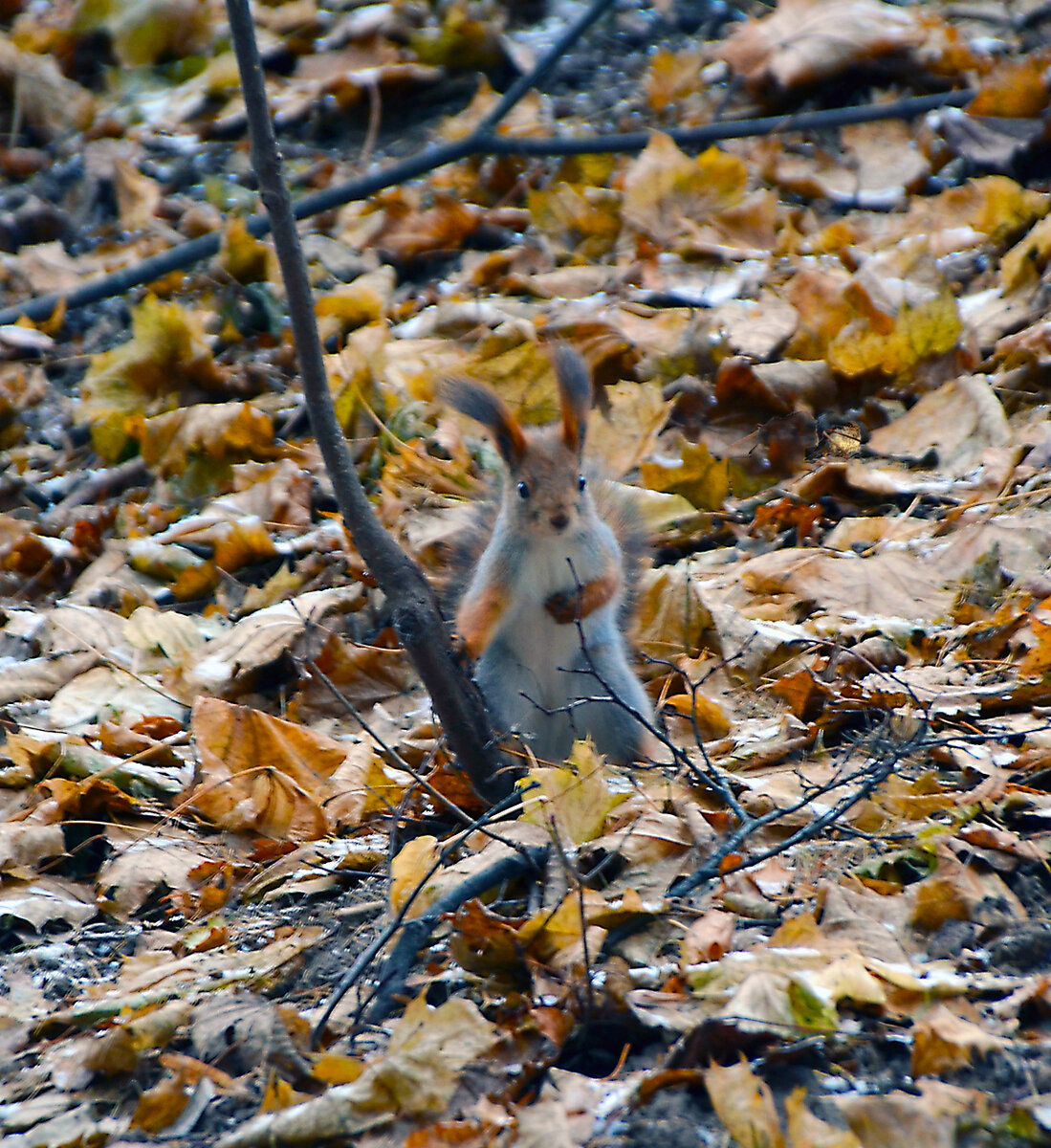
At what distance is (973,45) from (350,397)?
2.72m

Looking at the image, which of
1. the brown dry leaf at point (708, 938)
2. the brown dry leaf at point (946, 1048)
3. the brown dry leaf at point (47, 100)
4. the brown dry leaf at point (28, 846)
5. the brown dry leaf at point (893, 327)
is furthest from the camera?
the brown dry leaf at point (47, 100)

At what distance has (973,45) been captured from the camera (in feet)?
14.5

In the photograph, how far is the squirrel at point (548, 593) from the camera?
2447 millimetres

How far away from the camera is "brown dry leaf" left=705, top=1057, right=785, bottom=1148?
1.16 metres

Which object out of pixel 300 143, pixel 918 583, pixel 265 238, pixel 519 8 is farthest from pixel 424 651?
pixel 519 8

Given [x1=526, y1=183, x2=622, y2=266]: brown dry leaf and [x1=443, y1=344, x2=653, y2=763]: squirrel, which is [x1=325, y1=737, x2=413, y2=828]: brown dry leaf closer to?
[x1=443, y1=344, x2=653, y2=763]: squirrel

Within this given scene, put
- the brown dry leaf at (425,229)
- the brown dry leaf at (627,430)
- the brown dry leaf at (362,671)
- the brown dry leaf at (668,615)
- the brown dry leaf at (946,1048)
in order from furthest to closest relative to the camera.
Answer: the brown dry leaf at (425,229), the brown dry leaf at (627,430), the brown dry leaf at (362,671), the brown dry leaf at (668,615), the brown dry leaf at (946,1048)

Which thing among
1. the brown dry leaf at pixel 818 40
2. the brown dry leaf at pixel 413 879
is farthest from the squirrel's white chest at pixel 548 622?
the brown dry leaf at pixel 818 40

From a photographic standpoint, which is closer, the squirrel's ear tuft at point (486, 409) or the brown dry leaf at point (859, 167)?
the squirrel's ear tuft at point (486, 409)

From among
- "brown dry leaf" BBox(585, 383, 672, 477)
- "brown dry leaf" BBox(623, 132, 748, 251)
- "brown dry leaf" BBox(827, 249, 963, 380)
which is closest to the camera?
"brown dry leaf" BBox(585, 383, 672, 477)

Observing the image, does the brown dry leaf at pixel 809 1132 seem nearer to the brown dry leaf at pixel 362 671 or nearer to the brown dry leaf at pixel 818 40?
the brown dry leaf at pixel 362 671

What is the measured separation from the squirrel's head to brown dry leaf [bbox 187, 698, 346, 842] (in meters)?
→ 0.61

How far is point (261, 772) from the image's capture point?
228 cm

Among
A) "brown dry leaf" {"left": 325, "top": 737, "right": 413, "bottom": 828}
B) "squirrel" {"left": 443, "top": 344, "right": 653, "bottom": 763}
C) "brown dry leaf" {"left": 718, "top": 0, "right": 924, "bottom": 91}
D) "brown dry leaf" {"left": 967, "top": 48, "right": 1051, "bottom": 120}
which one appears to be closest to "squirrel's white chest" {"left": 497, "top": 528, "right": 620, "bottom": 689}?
"squirrel" {"left": 443, "top": 344, "right": 653, "bottom": 763}
